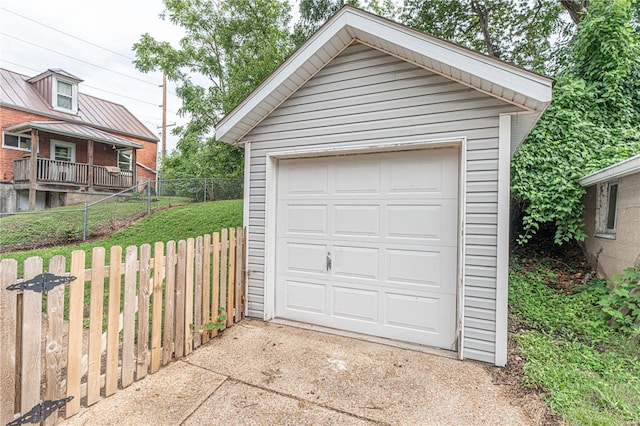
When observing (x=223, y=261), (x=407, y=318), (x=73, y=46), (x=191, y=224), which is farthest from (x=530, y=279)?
(x=73, y=46)

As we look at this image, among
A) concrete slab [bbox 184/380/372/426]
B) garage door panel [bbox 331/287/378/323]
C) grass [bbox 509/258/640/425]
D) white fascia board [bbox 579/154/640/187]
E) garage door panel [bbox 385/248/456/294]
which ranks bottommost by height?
concrete slab [bbox 184/380/372/426]

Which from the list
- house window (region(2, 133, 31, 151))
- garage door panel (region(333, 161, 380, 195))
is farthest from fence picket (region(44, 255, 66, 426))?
house window (region(2, 133, 31, 151))

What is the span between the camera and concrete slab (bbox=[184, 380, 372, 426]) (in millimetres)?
2330

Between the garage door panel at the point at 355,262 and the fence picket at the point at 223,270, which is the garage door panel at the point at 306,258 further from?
the fence picket at the point at 223,270

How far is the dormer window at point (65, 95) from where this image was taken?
1451 centimetres

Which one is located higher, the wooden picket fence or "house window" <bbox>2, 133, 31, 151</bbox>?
"house window" <bbox>2, 133, 31, 151</bbox>

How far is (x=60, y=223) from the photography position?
8.95 metres

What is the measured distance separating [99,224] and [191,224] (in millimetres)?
2909

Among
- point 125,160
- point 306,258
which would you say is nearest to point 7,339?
point 306,258

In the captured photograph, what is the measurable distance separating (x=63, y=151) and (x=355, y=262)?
1656cm

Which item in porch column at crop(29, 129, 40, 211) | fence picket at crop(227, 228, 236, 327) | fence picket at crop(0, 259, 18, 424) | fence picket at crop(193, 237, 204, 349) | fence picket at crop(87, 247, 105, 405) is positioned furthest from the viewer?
porch column at crop(29, 129, 40, 211)

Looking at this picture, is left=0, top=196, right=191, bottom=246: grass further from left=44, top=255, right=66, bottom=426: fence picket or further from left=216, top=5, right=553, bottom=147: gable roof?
left=44, top=255, right=66, bottom=426: fence picket

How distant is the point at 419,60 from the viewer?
3416 millimetres

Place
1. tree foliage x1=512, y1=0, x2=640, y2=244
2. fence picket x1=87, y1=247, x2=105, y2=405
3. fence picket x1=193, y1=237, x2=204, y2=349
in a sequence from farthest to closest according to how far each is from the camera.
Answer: tree foliage x1=512, y1=0, x2=640, y2=244 → fence picket x1=193, y1=237, x2=204, y2=349 → fence picket x1=87, y1=247, x2=105, y2=405
